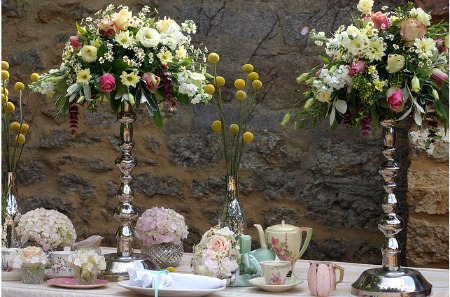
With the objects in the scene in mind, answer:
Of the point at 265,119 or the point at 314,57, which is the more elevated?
the point at 314,57

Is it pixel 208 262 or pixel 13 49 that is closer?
pixel 208 262

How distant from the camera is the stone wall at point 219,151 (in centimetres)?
312

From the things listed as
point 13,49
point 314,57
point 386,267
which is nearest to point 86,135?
point 13,49

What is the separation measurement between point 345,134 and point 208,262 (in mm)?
1202

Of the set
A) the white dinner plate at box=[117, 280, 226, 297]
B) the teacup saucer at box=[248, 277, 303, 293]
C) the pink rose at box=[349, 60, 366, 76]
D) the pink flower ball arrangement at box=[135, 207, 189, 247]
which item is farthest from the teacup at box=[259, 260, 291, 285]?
the pink rose at box=[349, 60, 366, 76]

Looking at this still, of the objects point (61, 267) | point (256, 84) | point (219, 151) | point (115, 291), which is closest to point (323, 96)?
point (256, 84)

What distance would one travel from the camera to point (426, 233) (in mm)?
2824

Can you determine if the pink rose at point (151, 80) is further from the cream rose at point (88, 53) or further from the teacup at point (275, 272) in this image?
the teacup at point (275, 272)

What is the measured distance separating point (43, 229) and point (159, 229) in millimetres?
343

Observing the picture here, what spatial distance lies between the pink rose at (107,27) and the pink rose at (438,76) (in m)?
0.85

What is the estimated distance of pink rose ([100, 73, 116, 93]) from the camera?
210cm

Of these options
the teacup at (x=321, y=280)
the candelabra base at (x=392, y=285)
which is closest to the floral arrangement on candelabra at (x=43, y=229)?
the teacup at (x=321, y=280)

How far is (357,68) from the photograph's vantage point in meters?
1.96

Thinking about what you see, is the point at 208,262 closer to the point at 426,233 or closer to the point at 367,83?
the point at 367,83
